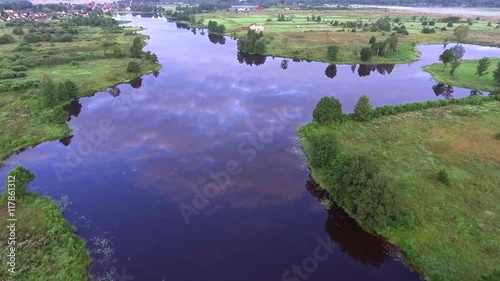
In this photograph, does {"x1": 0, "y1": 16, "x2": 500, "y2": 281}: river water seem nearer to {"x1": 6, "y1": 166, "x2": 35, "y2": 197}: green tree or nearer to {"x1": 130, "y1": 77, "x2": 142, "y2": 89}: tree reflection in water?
{"x1": 130, "y1": 77, "x2": 142, "y2": 89}: tree reflection in water

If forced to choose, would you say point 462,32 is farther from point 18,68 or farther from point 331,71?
point 18,68

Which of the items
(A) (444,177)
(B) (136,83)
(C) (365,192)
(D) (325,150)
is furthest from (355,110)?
(B) (136,83)

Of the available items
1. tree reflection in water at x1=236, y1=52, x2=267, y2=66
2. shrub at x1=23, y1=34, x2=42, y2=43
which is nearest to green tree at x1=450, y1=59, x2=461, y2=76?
tree reflection in water at x1=236, y1=52, x2=267, y2=66

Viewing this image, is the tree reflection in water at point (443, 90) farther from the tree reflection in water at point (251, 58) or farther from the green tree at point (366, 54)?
the tree reflection in water at point (251, 58)

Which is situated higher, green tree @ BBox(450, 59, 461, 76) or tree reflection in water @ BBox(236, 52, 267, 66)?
green tree @ BBox(450, 59, 461, 76)

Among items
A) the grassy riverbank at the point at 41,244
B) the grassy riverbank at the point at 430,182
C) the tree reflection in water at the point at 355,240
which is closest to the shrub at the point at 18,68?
the grassy riverbank at the point at 41,244

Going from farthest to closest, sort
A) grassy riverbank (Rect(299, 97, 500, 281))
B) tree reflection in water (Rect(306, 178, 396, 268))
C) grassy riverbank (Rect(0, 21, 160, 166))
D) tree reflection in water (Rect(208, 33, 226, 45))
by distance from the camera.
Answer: tree reflection in water (Rect(208, 33, 226, 45)) → grassy riverbank (Rect(0, 21, 160, 166)) → tree reflection in water (Rect(306, 178, 396, 268)) → grassy riverbank (Rect(299, 97, 500, 281))

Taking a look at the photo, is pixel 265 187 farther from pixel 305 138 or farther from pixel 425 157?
pixel 425 157
